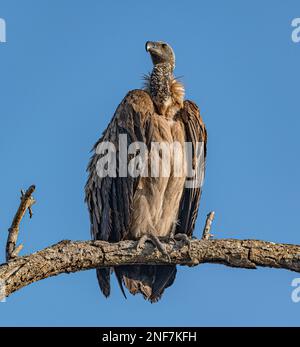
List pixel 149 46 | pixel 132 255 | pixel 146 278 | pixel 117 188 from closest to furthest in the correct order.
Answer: pixel 132 255 → pixel 146 278 → pixel 117 188 → pixel 149 46

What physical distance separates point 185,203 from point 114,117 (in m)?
1.31

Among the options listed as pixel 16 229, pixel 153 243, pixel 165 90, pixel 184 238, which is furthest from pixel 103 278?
pixel 165 90

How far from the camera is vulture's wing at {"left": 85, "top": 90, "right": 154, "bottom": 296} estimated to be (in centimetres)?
1008

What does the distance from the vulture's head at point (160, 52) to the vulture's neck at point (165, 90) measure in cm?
9

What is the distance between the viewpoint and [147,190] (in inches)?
401

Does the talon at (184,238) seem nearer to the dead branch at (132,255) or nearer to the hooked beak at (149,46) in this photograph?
the dead branch at (132,255)

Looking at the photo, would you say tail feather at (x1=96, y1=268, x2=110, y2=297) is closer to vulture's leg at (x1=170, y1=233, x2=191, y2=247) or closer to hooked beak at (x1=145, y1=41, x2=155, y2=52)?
vulture's leg at (x1=170, y1=233, x2=191, y2=247)

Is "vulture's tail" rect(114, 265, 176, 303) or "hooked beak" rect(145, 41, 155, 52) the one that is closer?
"vulture's tail" rect(114, 265, 176, 303)

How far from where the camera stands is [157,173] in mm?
10070

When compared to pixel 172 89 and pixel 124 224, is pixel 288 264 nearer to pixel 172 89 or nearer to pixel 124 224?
pixel 124 224

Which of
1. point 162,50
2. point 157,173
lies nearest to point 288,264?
point 157,173

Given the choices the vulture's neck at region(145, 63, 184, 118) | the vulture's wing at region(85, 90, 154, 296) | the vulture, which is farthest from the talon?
the vulture's neck at region(145, 63, 184, 118)

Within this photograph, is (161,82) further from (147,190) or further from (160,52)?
(147,190)

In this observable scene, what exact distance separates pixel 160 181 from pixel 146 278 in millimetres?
1088
